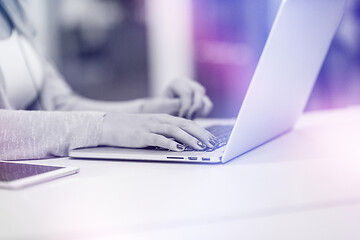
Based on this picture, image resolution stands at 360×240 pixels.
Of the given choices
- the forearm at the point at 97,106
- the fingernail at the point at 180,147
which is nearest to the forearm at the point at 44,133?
the fingernail at the point at 180,147

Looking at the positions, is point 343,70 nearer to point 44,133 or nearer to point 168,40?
point 44,133

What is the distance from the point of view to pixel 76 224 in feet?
1.26

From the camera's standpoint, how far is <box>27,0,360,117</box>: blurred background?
9.73ft

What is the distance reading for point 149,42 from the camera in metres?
3.52

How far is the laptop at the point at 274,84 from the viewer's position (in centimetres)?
56

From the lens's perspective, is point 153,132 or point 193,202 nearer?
point 193,202

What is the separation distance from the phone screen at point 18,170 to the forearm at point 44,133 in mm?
72

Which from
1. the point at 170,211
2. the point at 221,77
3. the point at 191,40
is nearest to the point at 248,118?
the point at 170,211

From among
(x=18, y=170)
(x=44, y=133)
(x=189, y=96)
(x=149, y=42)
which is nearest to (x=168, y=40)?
(x=149, y=42)

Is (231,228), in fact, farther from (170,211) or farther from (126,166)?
(126,166)

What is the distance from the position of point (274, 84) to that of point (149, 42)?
2.96 meters

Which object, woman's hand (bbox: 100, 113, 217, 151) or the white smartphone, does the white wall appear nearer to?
woman's hand (bbox: 100, 113, 217, 151)

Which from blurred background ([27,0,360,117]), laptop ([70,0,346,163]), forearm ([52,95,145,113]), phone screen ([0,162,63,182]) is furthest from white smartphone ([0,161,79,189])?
blurred background ([27,0,360,117])

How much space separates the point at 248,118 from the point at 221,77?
2415 millimetres
